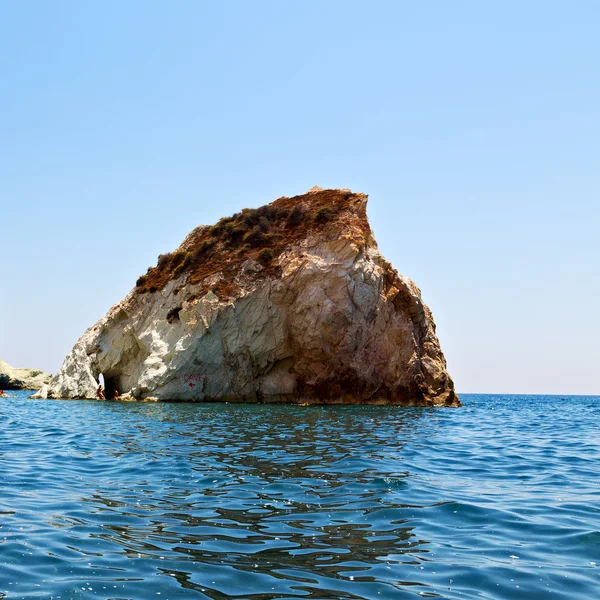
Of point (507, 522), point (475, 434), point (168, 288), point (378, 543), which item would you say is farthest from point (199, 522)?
point (168, 288)

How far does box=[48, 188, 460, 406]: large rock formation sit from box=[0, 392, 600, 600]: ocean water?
26.1 m

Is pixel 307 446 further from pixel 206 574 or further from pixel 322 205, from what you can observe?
pixel 322 205

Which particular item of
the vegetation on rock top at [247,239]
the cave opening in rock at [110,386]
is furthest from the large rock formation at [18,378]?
the vegetation on rock top at [247,239]

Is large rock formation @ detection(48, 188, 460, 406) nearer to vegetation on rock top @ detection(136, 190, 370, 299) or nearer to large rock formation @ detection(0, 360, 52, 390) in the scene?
vegetation on rock top @ detection(136, 190, 370, 299)

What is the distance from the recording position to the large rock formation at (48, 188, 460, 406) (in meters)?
41.9

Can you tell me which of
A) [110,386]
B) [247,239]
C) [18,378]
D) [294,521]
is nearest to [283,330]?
[247,239]

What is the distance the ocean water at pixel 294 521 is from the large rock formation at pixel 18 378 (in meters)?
70.7

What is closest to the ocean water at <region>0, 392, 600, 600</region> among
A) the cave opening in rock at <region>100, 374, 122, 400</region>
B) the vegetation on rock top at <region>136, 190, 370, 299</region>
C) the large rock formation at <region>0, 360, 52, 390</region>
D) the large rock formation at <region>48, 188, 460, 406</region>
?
the large rock formation at <region>48, 188, 460, 406</region>

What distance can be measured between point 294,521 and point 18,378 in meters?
82.0

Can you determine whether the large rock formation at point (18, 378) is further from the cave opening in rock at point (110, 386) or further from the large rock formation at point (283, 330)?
the large rock formation at point (283, 330)

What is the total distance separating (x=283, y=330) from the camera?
43.0 metres

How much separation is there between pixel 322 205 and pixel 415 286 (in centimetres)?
1008

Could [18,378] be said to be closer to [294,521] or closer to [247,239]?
[247,239]

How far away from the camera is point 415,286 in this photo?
155ft
